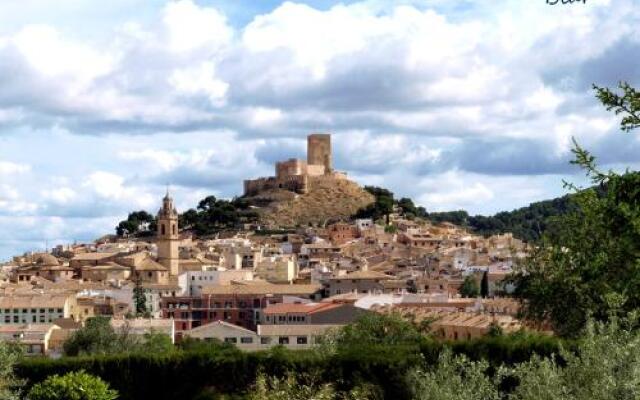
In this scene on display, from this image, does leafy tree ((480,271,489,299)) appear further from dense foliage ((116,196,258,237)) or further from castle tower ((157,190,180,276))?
dense foliage ((116,196,258,237))

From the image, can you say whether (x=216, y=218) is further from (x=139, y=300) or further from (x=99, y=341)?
(x=99, y=341)

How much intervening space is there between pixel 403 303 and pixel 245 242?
48.7m

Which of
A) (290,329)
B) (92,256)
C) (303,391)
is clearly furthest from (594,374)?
(92,256)

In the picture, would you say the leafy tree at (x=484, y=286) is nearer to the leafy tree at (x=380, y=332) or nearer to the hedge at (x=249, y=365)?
the leafy tree at (x=380, y=332)

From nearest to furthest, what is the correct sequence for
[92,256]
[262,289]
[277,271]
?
[262,289], [277,271], [92,256]

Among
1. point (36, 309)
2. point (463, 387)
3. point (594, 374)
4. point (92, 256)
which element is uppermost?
point (92, 256)

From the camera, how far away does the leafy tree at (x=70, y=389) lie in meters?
21.6

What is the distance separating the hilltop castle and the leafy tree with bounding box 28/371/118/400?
396 ft

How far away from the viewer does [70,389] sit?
21641 mm

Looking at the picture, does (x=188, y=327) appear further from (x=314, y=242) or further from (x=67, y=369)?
(x=67, y=369)

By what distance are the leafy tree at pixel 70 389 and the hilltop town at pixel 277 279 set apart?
24.3m

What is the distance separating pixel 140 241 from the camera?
129250 mm

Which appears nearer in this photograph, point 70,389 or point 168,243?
point 70,389

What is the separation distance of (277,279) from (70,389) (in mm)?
73416
